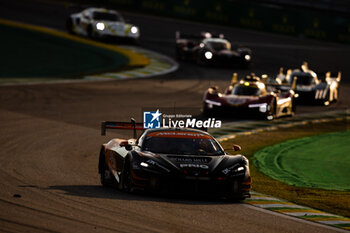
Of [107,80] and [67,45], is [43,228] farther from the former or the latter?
[67,45]

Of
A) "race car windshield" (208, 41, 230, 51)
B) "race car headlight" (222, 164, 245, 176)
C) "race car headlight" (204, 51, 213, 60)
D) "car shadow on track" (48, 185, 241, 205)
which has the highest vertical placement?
"race car headlight" (222, 164, 245, 176)

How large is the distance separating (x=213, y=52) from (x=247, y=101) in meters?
13.4

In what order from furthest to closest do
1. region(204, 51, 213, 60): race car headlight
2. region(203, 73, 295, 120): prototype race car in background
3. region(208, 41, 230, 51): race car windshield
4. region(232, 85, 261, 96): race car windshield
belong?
1. region(208, 41, 230, 51): race car windshield
2. region(204, 51, 213, 60): race car headlight
3. region(232, 85, 261, 96): race car windshield
4. region(203, 73, 295, 120): prototype race car in background

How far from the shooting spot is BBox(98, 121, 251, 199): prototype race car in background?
12477mm

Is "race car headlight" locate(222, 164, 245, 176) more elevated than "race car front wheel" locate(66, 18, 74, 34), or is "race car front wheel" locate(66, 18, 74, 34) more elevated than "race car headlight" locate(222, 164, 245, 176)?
"race car headlight" locate(222, 164, 245, 176)

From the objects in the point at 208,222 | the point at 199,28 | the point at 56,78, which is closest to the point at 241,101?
the point at 56,78

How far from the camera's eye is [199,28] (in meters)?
49.2

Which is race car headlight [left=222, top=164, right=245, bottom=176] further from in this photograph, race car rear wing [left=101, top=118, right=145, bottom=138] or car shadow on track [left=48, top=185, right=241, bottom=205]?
race car rear wing [left=101, top=118, right=145, bottom=138]

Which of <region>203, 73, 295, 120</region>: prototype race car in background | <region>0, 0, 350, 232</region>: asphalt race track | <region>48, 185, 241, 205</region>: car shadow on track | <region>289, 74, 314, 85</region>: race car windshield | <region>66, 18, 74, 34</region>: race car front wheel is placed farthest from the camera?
<region>66, 18, 74, 34</region>: race car front wheel

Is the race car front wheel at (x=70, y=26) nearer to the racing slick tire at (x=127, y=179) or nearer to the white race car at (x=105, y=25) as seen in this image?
the white race car at (x=105, y=25)

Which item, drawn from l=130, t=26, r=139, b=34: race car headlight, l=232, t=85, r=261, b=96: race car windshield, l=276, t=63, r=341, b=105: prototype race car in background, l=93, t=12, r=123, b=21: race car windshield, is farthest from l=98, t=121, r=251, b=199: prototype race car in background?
l=93, t=12, r=123, b=21: race car windshield

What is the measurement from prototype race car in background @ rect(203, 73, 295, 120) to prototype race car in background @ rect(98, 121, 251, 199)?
11047 millimetres

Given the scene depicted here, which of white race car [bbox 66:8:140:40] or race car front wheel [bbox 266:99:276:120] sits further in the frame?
white race car [bbox 66:8:140:40]

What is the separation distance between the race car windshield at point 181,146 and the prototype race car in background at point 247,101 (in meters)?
11.2
